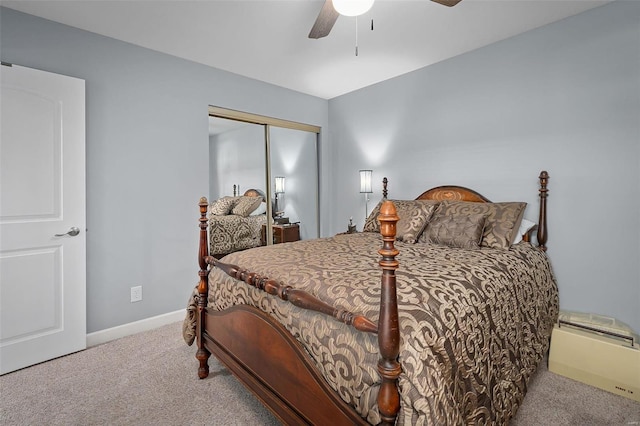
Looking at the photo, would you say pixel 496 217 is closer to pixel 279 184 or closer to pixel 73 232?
pixel 279 184

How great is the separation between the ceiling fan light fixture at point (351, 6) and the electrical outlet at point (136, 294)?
267cm

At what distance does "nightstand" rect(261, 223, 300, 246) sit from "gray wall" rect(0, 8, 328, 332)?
92 centimetres

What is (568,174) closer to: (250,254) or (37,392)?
(250,254)

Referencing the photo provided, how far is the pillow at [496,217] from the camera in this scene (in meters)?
2.32

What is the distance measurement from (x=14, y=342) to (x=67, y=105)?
1.69 metres

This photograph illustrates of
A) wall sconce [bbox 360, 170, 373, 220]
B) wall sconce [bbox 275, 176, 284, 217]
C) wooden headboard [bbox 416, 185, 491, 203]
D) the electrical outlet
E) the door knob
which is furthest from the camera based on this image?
wall sconce [bbox 275, 176, 284, 217]

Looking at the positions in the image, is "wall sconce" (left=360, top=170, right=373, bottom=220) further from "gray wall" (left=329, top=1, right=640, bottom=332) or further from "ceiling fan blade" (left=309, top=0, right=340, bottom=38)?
"ceiling fan blade" (left=309, top=0, right=340, bottom=38)

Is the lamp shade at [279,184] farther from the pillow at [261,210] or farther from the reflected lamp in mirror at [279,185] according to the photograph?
the pillow at [261,210]

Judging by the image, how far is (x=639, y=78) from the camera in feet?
7.13

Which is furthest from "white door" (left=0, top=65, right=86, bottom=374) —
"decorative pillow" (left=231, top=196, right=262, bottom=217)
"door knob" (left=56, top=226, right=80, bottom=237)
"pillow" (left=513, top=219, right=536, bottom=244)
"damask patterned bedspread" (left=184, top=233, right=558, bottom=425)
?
"pillow" (left=513, top=219, right=536, bottom=244)

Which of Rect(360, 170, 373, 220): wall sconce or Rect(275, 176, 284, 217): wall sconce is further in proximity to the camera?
Rect(275, 176, 284, 217): wall sconce

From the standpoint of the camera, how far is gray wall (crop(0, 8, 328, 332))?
2.46m

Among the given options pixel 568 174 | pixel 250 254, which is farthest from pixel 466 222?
pixel 250 254

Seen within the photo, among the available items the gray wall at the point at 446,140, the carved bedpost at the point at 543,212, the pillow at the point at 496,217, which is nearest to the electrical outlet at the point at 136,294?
the gray wall at the point at 446,140
